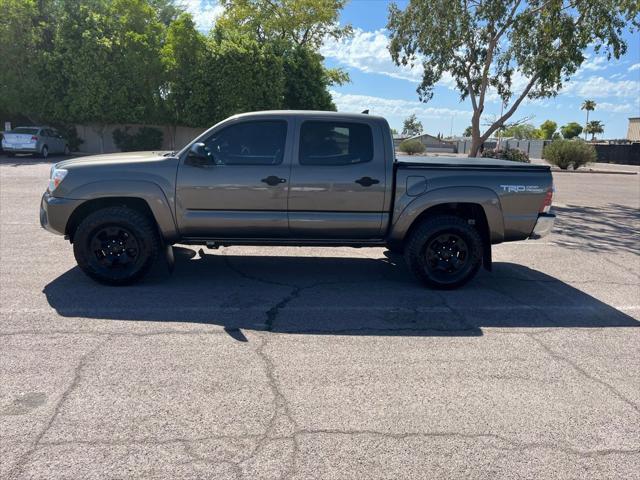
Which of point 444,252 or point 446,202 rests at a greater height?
point 446,202

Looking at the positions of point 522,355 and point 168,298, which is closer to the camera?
point 522,355

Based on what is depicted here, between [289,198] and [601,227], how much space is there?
867 centimetres

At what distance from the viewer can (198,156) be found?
5.68 meters

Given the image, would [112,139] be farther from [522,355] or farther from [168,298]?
[522,355]

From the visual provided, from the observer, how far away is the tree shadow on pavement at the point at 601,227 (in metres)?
9.46

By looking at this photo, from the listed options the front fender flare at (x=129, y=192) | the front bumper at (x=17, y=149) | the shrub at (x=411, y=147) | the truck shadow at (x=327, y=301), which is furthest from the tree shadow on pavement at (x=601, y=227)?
the shrub at (x=411, y=147)

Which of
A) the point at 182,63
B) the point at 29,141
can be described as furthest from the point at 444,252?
the point at 182,63

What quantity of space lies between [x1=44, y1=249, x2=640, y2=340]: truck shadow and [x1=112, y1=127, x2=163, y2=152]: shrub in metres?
27.9

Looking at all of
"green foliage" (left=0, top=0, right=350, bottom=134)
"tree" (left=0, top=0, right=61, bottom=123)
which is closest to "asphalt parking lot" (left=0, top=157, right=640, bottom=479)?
"green foliage" (left=0, top=0, right=350, bottom=134)

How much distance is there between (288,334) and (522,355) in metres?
2.03

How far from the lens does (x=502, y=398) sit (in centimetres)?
370

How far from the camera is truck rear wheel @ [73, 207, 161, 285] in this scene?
5.78m

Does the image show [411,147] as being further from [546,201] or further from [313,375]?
[313,375]

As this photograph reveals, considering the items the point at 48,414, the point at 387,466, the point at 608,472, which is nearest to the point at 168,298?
the point at 48,414
